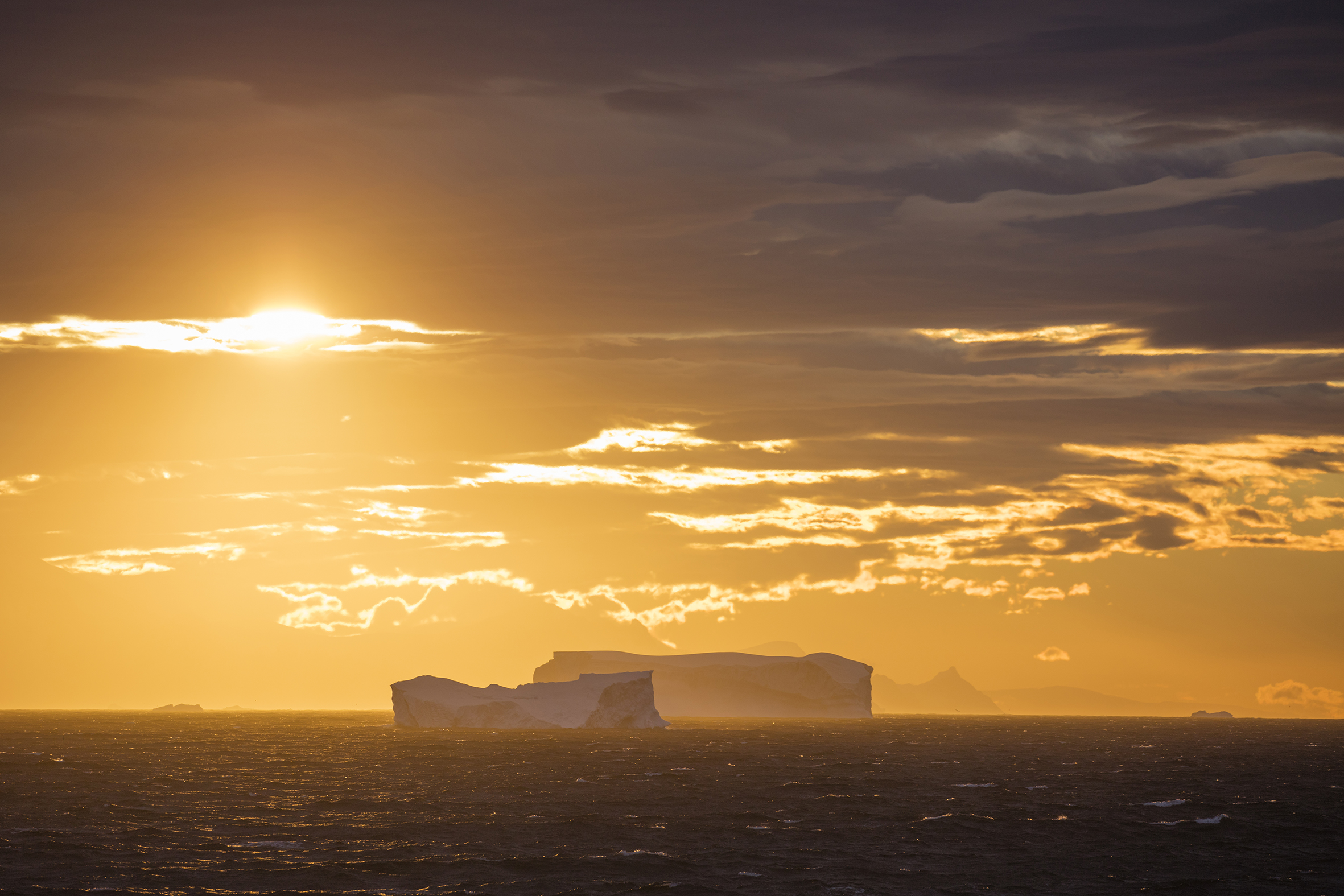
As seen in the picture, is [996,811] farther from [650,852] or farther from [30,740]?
[30,740]

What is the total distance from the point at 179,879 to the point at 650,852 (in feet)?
53.0

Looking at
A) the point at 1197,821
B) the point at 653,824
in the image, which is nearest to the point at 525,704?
the point at 653,824

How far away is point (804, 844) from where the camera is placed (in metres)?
46.3

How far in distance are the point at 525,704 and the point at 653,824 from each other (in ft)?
334

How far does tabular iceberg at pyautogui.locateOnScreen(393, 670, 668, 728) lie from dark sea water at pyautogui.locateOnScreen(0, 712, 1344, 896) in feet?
156

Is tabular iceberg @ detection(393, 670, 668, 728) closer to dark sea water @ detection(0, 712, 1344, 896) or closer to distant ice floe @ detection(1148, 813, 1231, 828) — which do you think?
dark sea water @ detection(0, 712, 1344, 896)

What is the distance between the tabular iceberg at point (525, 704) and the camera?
148750mm

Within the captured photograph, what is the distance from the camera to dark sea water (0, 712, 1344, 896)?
38.8m

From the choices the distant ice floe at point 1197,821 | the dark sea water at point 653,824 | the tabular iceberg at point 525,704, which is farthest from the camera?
the tabular iceberg at point 525,704

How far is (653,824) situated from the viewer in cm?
5181

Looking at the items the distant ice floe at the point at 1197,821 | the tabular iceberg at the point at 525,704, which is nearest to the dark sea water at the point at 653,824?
the distant ice floe at the point at 1197,821

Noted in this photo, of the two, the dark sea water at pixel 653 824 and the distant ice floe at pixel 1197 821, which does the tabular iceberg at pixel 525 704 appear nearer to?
the dark sea water at pixel 653 824

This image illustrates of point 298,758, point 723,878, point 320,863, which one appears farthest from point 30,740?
point 723,878

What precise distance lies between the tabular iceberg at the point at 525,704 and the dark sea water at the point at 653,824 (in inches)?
1868
